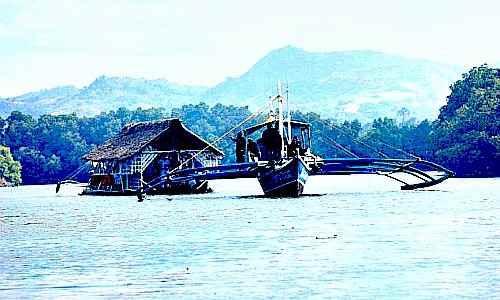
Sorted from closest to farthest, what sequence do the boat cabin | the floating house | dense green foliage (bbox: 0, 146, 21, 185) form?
the boat cabin < the floating house < dense green foliage (bbox: 0, 146, 21, 185)

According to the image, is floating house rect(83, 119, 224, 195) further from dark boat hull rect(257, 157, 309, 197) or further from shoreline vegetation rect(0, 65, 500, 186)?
dark boat hull rect(257, 157, 309, 197)

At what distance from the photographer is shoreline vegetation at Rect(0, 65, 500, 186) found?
372ft

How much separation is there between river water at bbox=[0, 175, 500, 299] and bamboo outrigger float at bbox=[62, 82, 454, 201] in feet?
28.8

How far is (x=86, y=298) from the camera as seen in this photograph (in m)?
22.6

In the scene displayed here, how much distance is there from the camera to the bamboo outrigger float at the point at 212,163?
60688 millimetres

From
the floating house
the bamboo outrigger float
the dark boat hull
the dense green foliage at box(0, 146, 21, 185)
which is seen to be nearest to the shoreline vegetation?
the dense green foliage at box(0, 146, 21, 185)

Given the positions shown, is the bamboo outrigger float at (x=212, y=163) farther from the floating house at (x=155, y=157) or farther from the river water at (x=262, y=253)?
the river water at (x=262, y=253)

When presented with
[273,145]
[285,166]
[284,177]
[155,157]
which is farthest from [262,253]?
[155,157]

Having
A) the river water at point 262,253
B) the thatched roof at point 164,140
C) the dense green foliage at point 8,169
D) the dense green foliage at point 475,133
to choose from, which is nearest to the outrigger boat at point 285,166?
the river water at point 262,253

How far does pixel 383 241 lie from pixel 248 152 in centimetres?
3421

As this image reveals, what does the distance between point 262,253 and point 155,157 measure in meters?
50.8

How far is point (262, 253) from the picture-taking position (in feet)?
98.5

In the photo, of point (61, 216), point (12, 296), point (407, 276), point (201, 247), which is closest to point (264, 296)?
point (407, 276)

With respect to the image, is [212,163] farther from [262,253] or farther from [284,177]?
[262,253]
